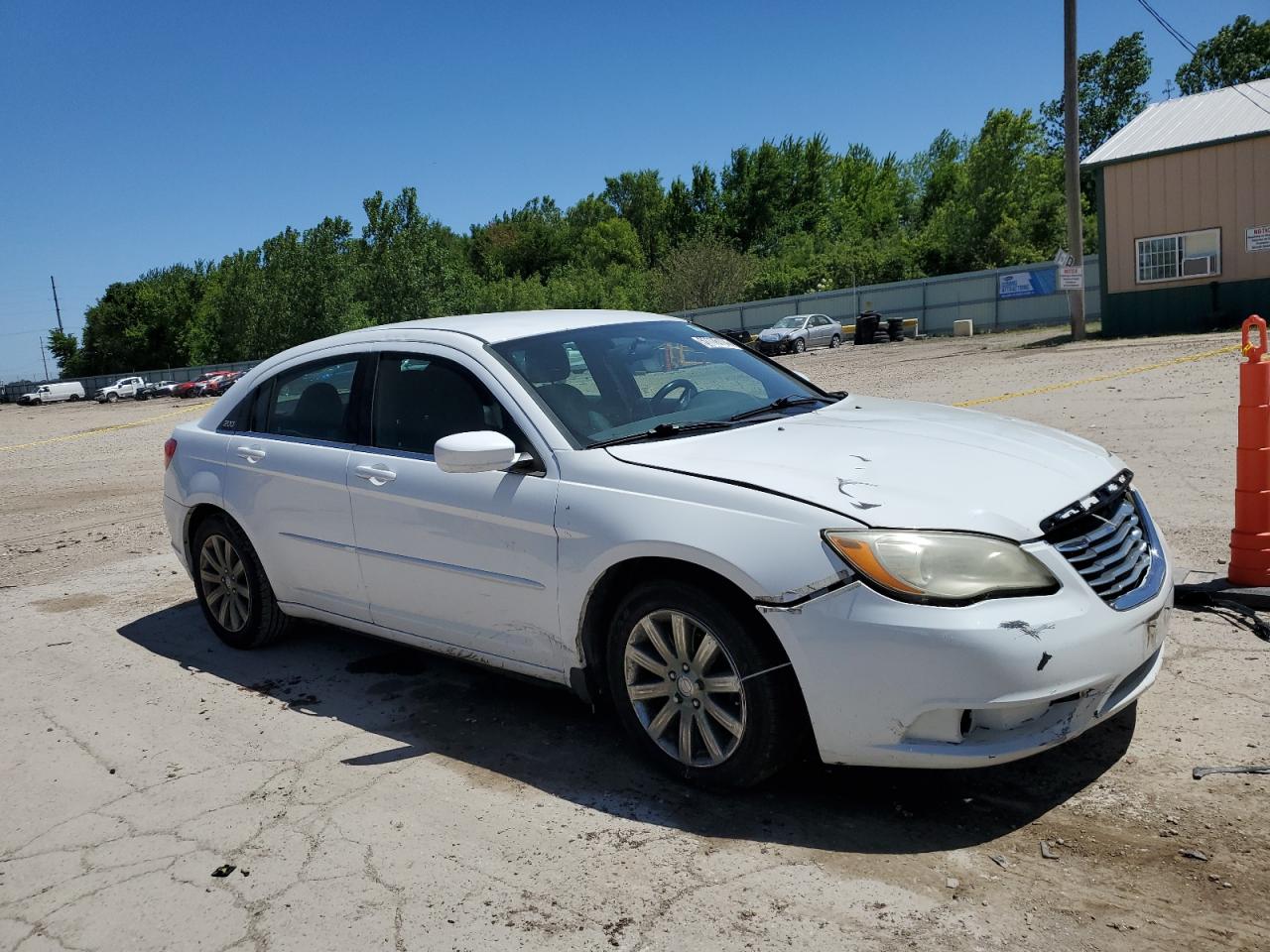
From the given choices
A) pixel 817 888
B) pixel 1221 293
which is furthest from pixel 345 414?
pixel 1221 293

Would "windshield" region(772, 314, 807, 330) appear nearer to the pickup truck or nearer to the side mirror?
the side mirror

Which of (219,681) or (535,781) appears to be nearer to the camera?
(535,781)

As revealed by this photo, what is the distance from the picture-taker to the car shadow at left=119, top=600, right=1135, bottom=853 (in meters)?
3.37

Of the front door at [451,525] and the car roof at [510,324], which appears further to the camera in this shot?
the car roof at [510,324]

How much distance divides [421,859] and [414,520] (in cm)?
148

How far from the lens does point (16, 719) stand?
16.4 feet

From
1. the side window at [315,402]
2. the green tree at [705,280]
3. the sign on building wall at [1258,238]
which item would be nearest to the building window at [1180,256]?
the sign on building wall at [1258,238]

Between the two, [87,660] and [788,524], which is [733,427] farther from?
[87,660]

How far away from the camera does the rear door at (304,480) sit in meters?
4.86

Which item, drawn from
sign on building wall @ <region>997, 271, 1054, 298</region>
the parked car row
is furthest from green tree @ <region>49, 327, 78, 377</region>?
sign on building wall @ <region>997, 271, 1054, 298</region>

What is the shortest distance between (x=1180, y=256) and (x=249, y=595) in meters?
26.8

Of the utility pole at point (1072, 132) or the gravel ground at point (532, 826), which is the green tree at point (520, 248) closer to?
the utility pole at point (1072, 132)

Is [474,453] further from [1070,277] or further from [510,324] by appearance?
[1070,277]

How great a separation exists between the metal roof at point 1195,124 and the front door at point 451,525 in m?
26.3
